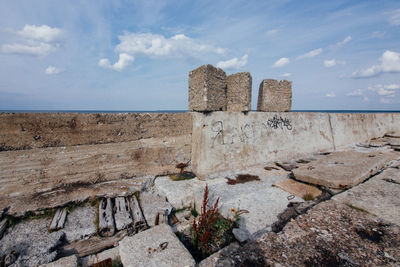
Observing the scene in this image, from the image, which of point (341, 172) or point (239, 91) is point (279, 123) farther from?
point (341, 172)

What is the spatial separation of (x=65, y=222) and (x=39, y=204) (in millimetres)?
461

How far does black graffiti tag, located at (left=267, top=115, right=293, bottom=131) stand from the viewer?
4506 mm

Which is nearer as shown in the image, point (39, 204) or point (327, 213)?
point (327, 213)

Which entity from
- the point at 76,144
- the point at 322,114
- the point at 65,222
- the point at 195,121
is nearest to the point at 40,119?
the point at 76,144

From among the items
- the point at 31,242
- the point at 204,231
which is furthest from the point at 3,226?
the point at 204,231

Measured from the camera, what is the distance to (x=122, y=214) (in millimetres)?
2502

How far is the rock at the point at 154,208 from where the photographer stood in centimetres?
251

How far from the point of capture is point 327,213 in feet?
6.42

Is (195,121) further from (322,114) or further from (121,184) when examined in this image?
(322,114)

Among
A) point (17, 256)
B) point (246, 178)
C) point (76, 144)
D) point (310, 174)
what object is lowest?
point (17, 256)

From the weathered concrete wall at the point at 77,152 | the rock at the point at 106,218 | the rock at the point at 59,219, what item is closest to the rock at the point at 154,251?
the rock at the point at 106,218

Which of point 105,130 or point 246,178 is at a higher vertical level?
point 105,130

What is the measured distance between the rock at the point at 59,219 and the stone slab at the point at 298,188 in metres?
3.23

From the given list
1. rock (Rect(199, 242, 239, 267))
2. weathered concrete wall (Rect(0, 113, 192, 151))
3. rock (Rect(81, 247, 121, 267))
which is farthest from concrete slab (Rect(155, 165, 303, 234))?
rock (Rect(81, 247, 121, 267))
